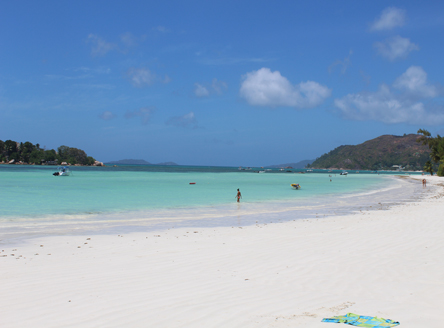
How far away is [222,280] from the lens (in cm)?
664

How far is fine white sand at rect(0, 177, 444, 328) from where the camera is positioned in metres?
4.80

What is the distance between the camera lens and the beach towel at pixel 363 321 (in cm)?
427

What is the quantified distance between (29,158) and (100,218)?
668 ft

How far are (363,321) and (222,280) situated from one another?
2.94 metres

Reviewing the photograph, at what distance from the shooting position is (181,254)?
29.9 feet

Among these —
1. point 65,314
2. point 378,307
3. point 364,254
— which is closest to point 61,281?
point 65,314

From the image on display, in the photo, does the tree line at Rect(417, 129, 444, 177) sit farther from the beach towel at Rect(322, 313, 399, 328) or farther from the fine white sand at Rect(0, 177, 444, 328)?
the beach towel at Rect(322, 313, 399, 328)

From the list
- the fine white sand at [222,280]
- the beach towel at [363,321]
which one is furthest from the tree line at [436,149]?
the beach towel at [363,321]

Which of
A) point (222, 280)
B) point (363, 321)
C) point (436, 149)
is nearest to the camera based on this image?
point (363, 321)

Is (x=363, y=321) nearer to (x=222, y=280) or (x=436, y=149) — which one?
(x=222, y=280)

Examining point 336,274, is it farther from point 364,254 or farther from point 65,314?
point 65,314

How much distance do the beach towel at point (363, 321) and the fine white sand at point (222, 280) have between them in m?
0.18

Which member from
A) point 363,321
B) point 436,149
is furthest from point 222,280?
point 436,149

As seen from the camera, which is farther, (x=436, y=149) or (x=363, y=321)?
(x=436, y=149)
